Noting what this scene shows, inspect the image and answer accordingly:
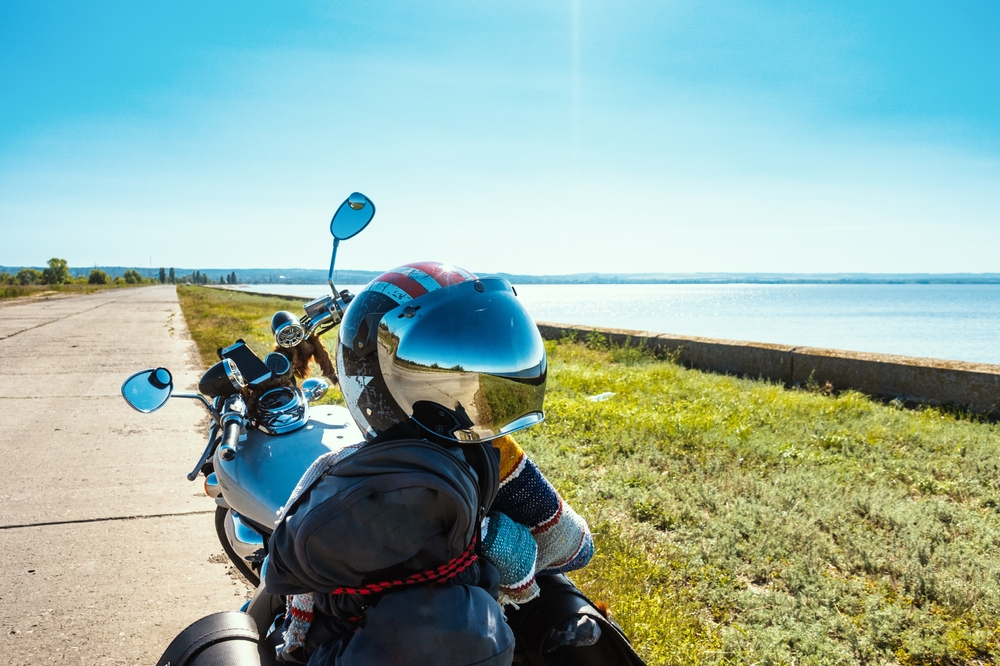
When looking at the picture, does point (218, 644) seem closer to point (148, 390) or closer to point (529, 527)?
point (529, 527)

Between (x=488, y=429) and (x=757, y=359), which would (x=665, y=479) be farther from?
(x=757, y=359)

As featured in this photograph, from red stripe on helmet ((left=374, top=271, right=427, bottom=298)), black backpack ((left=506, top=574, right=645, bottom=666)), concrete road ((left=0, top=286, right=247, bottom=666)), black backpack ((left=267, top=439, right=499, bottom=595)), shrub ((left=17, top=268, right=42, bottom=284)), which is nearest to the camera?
black backpack ((left=267, top=439, right=499, bottom=595))

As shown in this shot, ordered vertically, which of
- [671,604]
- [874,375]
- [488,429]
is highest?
[488,429]

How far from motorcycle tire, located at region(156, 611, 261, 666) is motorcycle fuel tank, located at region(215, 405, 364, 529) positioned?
0.53 m

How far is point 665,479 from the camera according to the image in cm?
473

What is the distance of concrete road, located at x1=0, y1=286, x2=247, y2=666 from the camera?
10.2ft

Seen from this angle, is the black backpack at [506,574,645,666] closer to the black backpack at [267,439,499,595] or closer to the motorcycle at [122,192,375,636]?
the black backpack at [267,439,499,595]

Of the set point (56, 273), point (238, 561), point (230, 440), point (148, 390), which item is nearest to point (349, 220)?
point (230, 440)

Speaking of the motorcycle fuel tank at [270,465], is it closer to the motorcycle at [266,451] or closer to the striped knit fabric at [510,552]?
the motorcycle at [266,451]

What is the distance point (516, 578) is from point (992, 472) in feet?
16.1

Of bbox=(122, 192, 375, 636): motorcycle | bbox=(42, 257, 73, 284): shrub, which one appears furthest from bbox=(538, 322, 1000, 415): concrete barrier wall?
bbox=(42, 257, 73, 284): shrub

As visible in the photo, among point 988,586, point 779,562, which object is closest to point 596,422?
point 779,562

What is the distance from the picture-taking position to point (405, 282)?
151cm

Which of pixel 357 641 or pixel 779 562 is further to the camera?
pixel 779 562
